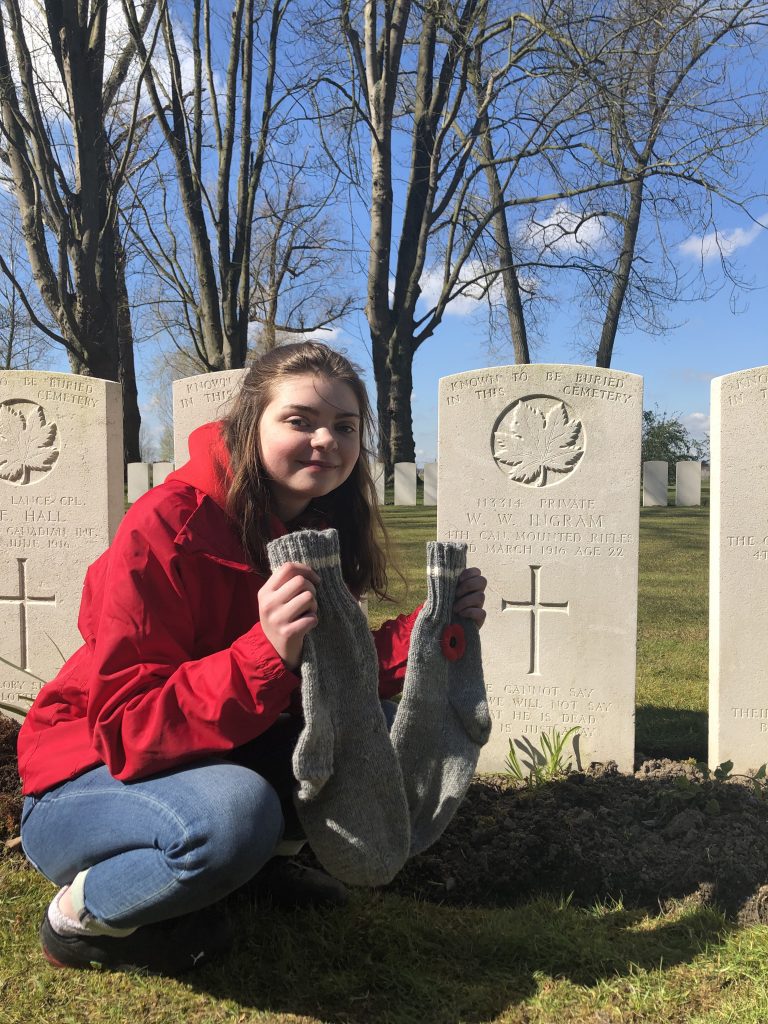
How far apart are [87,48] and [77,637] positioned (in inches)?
262

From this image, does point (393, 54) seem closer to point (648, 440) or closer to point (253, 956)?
point (648, 440)

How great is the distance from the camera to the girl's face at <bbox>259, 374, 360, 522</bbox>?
190 cm

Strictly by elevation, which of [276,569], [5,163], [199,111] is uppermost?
[199,111]

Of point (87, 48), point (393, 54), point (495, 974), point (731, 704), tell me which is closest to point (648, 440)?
point (393, 54)

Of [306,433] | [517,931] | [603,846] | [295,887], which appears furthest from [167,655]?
[603,846]

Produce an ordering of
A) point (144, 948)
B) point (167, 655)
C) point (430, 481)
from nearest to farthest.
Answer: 1. point (167, 655)
2. point (144, 948)
3. point (430, 481)

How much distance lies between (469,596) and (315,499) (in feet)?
1.67

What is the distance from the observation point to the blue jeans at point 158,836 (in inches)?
65.2

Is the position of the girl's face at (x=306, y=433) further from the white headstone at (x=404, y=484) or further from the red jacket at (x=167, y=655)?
the white headstone at (x=404, y=484)

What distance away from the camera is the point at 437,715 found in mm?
1960

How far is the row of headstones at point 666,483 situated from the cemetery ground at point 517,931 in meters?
10.4

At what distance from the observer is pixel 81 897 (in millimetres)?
1793

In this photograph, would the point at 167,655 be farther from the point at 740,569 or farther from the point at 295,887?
the point at 740,569

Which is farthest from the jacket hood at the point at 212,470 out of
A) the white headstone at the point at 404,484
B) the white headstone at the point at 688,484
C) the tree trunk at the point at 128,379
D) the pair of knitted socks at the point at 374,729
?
the white headstone at the point at 688,484
